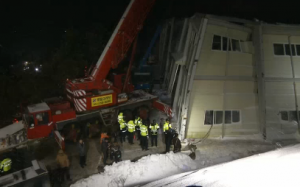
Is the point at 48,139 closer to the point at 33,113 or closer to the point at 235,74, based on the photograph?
the point at 33,113

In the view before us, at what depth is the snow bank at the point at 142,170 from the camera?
8414 millimetres

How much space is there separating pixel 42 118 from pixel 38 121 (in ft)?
0.69

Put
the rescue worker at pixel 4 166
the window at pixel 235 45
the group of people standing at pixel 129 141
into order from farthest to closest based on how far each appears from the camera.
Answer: the window at pixel 235 45
the group of people standing at pixel 129 141
the rescue worker at pixel 4 166

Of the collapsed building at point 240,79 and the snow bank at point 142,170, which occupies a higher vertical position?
the collapsed building at point 240,79

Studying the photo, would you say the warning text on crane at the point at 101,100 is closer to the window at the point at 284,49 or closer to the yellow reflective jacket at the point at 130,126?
the yellow reflective jacket at the point at 130,126

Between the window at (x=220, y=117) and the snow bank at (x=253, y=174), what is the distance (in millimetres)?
4752

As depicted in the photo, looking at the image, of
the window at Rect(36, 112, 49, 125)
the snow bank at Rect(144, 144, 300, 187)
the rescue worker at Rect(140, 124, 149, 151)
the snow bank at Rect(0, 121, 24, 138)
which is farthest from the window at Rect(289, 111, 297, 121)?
the snow bank at Rect(0, 121, 24, 138)

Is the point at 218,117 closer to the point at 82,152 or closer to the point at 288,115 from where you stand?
the point at 288,115

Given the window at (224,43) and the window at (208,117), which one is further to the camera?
the window at (208,117)

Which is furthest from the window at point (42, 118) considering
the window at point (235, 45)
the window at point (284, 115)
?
the window at point (284, 115)

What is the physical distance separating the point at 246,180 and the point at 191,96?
6.14 m

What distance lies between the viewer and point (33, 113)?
10625 mm

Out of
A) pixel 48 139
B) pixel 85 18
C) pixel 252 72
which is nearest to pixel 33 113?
pixel 48 139

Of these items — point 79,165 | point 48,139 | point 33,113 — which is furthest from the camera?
point 48,139
